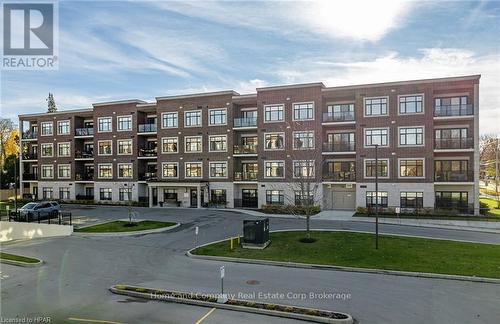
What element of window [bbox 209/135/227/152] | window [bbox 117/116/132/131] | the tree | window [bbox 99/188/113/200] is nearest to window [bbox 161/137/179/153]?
window [bbox 209/135/227/152]

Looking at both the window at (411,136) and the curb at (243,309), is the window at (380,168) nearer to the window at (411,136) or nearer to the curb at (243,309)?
the window at (411,136)

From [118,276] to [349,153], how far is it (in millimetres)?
28912

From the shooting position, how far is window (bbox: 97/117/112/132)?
2000 inches

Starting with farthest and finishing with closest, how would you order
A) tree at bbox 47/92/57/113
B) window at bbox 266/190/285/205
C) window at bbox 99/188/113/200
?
tree at bbox 47/92/57/113 < window at bbox 99/188/113/200 < window at bbox 266/190/285/205

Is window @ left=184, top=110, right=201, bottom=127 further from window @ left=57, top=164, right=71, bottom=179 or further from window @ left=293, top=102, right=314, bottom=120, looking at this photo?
window @ left=57, top=164, right=71, bottom=179

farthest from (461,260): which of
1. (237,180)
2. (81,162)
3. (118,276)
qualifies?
(81,162)

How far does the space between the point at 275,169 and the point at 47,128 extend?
38759 millimetres

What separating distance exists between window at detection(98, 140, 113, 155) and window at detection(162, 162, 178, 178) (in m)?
9.36

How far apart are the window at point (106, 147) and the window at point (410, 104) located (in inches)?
1510

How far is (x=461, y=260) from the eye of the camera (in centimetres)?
1772

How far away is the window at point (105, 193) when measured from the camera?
50378 mm

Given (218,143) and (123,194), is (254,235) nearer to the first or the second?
(218,143)

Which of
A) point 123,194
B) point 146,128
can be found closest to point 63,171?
point 123,194

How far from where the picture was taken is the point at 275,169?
136 ft
